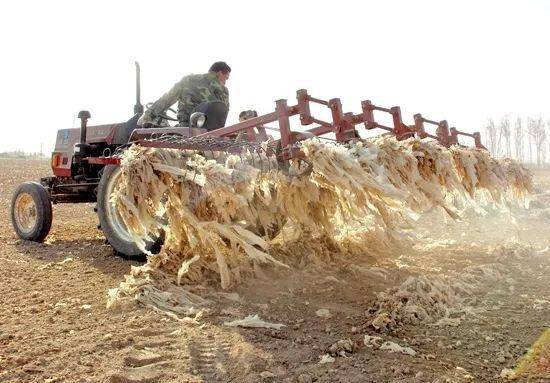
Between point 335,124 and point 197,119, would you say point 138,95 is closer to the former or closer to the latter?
point 197,119

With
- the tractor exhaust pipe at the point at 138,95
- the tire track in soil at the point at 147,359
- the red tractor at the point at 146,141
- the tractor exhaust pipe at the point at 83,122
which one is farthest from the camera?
the tractor exhaust pipe at the point at 138,95

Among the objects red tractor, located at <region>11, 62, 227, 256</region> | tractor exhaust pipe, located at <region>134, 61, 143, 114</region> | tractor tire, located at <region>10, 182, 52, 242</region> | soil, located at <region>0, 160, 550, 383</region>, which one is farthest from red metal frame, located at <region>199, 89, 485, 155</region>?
tractor tire, located at <region>10, 182, 52, 242</region>

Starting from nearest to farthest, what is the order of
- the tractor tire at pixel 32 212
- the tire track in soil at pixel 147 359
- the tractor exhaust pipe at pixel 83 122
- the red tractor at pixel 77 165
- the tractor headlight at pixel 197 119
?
the tire track in soil at pixel 147 359 < the tractor headlight at pixel 197 119 < the red tractor at pixel 77 165 < the tractor tire at pixel 32 212 < the tractor exhaust pipe at pixel 83 122

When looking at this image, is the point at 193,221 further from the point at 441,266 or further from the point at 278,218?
the point at 441,266

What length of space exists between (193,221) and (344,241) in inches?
81.0

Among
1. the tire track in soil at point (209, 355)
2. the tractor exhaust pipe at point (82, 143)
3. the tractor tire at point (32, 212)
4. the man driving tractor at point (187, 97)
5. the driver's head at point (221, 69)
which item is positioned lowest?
the tire track in soil at point (209, 355)

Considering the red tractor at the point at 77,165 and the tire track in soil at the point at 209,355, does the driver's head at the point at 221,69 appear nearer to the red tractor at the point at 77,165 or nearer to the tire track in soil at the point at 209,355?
the red tractor at the point at 77,165

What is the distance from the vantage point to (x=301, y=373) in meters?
Result: 2.62

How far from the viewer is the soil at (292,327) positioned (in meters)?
2.65

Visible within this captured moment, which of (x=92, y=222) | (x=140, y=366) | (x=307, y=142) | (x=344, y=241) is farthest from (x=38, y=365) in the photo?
(x=92, y=222)

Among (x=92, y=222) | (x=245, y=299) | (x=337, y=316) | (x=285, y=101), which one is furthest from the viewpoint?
(x=92, y=222)

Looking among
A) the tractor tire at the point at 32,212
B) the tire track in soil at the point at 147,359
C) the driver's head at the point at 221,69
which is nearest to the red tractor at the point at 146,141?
the tractor tire at the point at 32,212

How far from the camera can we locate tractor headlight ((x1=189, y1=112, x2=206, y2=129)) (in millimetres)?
5387

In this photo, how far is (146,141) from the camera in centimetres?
405
